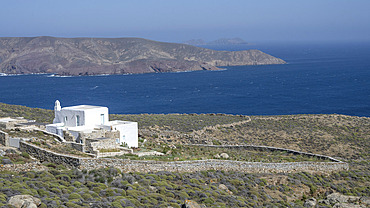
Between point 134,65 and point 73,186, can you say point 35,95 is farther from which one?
point 73,186

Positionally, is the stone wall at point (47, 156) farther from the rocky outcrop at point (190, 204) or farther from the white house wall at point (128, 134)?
the white house wall at point (128, 134)

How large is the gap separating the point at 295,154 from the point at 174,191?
19.4 m

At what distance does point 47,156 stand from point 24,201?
683 cm

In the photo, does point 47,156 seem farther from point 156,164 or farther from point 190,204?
point 190,204

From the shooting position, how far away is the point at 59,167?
18797mm

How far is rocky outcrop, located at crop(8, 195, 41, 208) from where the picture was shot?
12902 millimetres

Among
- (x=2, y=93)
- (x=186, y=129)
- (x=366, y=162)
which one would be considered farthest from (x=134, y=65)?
(x=366, y=162)

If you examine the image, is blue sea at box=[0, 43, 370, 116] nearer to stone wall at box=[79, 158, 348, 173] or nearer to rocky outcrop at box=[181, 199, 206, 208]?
stone wall at box=[79, 158, 348, 173]

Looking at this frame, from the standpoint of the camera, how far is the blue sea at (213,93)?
8644cm

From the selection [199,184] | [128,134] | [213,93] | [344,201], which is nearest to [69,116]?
[128,134]

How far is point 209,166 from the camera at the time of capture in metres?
22.8

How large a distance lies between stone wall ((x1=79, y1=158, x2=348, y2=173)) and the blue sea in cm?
5212

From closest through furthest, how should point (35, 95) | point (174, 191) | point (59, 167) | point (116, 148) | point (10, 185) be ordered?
point (10, 185)
point (174, 191)
point (59, 167)
point (116, 148)
point (35, 95)

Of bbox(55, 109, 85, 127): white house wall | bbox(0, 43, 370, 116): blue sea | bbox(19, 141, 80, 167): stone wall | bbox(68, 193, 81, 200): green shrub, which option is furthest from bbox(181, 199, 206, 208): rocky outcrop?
bbox(0, 43, 370, 116): blue sea
